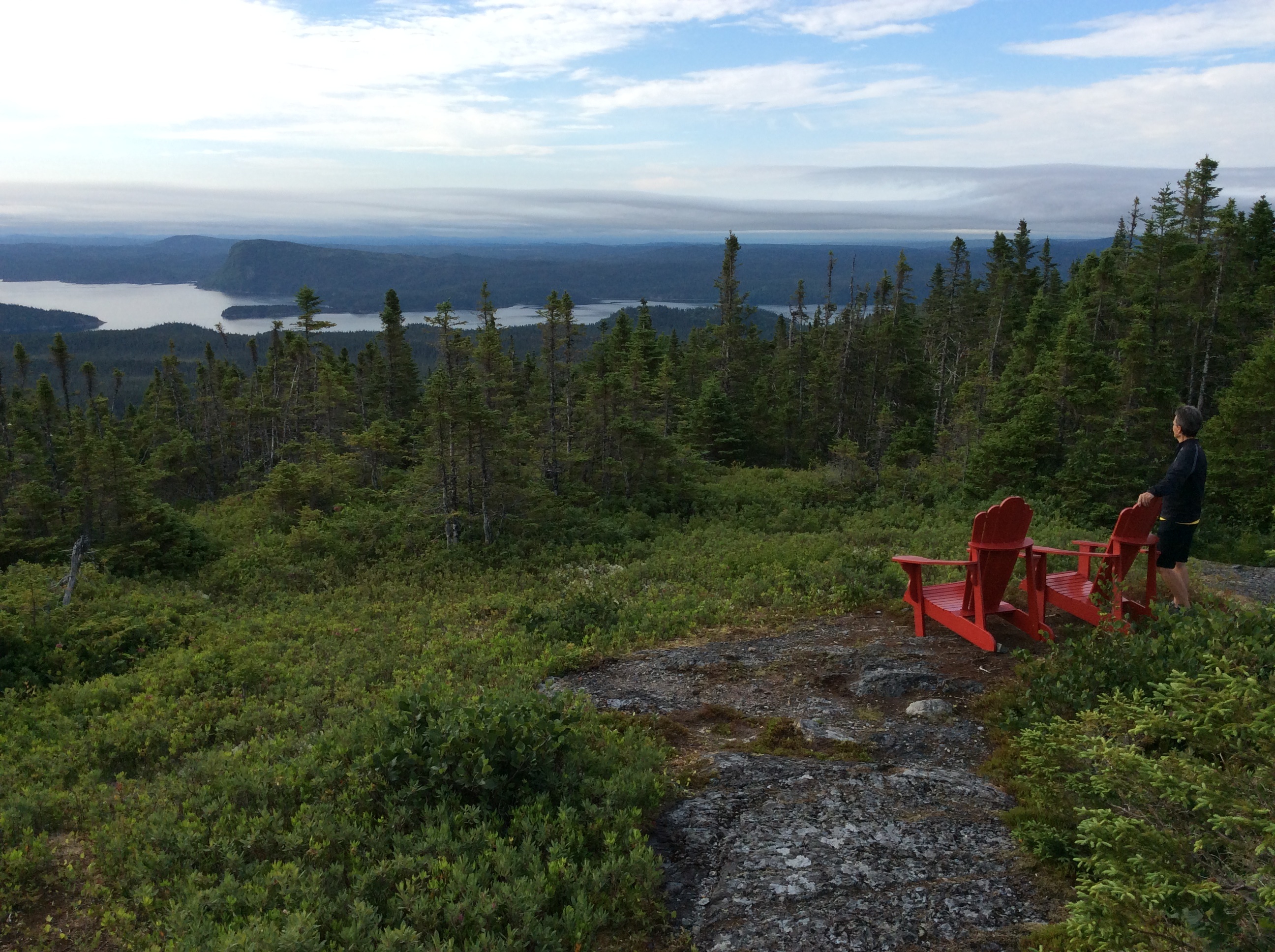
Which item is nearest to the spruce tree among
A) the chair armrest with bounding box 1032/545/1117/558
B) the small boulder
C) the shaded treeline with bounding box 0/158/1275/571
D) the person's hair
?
the shaded treeline with bounding box 0/158/1275/571

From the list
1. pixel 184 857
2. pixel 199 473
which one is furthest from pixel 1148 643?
pixel 199 473

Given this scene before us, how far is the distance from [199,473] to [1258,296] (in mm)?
64674

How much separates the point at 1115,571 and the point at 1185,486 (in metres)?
1.16

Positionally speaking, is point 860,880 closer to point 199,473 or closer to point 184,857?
point 184,857

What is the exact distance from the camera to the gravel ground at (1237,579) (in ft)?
38.9

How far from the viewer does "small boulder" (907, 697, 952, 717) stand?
23.7 ft

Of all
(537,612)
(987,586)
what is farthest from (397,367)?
(987,586)

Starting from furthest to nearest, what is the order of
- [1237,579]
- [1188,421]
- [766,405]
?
[766,405] < [1237,579] < [1188,421]

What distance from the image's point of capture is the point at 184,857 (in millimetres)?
5621

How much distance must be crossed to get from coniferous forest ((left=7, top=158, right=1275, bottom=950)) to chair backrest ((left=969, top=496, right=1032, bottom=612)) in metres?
1.21

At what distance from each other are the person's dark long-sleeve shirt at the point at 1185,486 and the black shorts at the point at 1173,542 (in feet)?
0.30

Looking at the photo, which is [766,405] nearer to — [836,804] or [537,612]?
[537,612]

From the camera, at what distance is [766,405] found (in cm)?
4975

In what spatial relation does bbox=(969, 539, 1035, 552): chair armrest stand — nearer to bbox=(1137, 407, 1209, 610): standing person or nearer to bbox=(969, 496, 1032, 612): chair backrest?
bbox=(969, 496, 1032, 612): chair backrest
